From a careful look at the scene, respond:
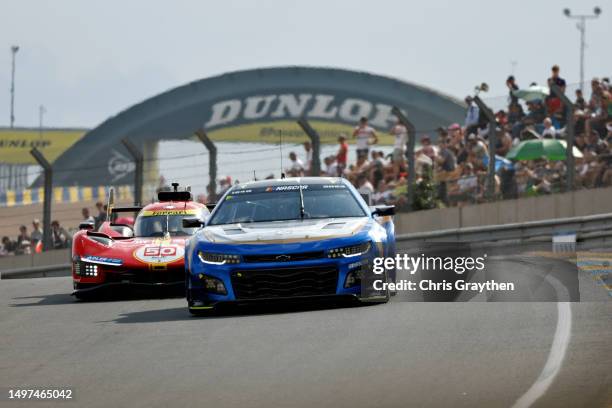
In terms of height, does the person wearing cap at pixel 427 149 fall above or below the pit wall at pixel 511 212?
above

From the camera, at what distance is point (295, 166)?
26.6m

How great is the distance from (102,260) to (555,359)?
794cm

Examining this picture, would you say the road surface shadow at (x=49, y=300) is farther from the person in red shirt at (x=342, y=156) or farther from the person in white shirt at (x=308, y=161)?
the person in red shirt at (x=342, y=156)

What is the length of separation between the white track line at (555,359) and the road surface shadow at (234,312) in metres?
2.13

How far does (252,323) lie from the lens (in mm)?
12016

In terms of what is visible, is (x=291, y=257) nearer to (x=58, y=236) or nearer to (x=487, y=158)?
(x=487, y=158)

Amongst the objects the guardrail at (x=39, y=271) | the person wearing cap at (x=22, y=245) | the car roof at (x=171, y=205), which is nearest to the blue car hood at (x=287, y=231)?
the car roof at (x=171, y=205)

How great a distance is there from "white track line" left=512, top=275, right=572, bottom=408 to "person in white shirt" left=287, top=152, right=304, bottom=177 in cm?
1415

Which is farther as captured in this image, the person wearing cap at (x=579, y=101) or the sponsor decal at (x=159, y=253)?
the person wearing cap at (x=579, y=101)

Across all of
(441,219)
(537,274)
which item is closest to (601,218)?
(441,219)

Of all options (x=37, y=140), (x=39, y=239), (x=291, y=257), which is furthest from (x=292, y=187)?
(x=37, y=140)

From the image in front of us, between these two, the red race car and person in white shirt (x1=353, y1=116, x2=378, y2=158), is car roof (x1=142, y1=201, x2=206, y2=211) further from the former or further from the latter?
person in white shirt (x1=353, y1=116, x2=378, y2=158)

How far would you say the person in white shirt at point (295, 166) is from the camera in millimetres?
26484

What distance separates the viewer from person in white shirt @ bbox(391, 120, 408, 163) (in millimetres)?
25500
